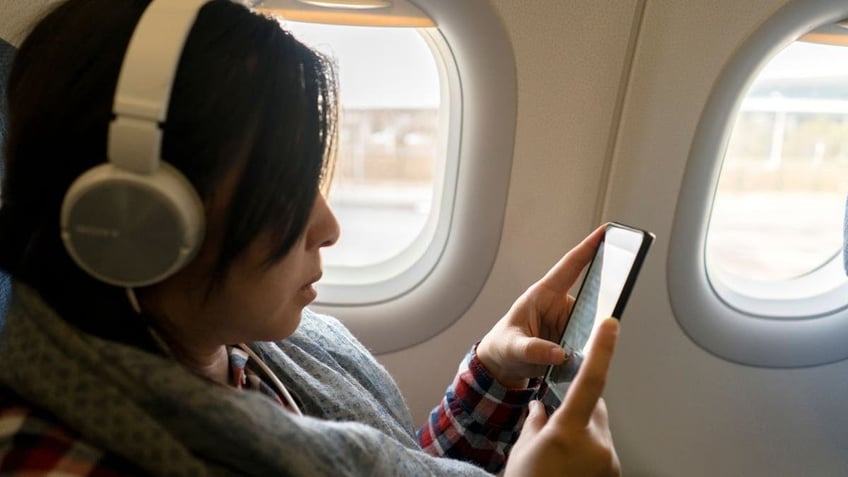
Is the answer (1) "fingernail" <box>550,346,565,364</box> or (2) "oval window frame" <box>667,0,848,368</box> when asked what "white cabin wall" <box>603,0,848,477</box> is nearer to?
(2) "oval window frame" <box>667,0,848,368</box>

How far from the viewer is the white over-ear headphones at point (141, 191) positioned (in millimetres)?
502

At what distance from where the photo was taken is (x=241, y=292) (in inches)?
25.2

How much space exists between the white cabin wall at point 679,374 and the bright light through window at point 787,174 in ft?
0.56

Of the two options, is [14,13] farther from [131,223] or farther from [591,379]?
[591,379]

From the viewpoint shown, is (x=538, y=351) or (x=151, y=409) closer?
(x=151, y=409)

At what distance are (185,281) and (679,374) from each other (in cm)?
100

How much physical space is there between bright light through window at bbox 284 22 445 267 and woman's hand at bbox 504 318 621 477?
660 millimetres

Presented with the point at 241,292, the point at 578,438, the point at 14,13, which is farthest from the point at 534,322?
the point at 14,13

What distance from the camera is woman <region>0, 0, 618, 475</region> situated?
1.78 feet

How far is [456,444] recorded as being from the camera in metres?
0.98

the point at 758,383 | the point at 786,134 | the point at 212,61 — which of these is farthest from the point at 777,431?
the point at 212,61

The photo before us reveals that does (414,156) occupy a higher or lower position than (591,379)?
higher

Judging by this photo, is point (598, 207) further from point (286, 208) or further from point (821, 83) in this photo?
point (286, 208)

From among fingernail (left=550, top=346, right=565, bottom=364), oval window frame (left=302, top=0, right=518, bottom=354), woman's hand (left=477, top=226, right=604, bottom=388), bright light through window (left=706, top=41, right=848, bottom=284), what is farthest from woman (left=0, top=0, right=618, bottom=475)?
bright light through window (left=706, top=41, right=848, bottom=284)
